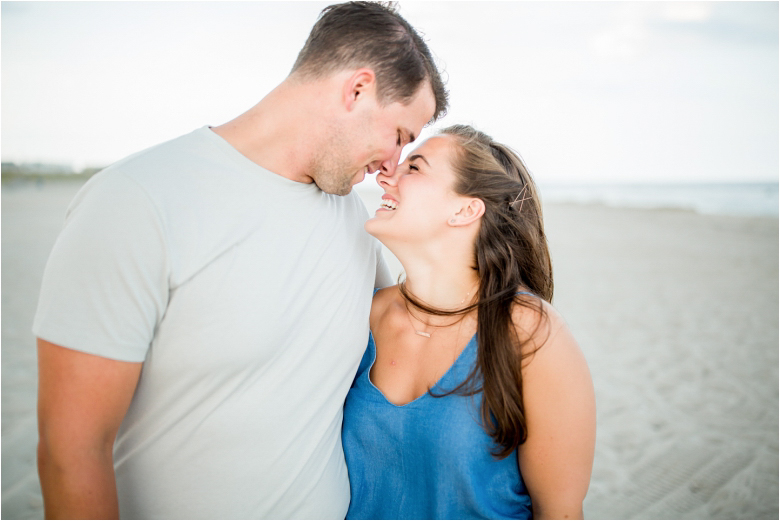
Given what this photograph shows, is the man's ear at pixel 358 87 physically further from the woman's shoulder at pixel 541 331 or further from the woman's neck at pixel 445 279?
the woman's shoulder at pixel 541 331

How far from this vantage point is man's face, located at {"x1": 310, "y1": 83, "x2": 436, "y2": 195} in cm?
189

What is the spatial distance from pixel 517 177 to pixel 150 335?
1.68m

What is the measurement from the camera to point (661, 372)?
218 inches

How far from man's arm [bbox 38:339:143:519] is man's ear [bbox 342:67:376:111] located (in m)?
1.20

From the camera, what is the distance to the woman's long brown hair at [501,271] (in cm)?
177

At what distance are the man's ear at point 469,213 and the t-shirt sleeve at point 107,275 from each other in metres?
1.21

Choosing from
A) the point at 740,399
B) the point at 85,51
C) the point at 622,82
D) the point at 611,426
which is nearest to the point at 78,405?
the point at 611,426

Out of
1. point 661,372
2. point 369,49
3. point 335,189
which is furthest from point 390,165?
point 661,372

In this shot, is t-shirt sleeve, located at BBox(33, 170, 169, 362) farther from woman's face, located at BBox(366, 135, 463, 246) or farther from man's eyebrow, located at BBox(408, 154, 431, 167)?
man's eyebrow, located at BBox(408, 154, 431, 167)

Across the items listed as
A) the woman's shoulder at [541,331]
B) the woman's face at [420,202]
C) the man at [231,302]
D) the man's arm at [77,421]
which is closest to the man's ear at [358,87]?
the man at [231,302]

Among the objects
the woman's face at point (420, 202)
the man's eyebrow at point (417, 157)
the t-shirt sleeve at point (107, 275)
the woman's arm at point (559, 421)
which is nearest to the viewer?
the t-shirt sleeve at point (107, 275)

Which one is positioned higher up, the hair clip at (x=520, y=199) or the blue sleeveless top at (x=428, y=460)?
the hair clip at (x=520, y=199)

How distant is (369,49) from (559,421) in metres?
1.58

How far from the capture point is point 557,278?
31.8 ft
